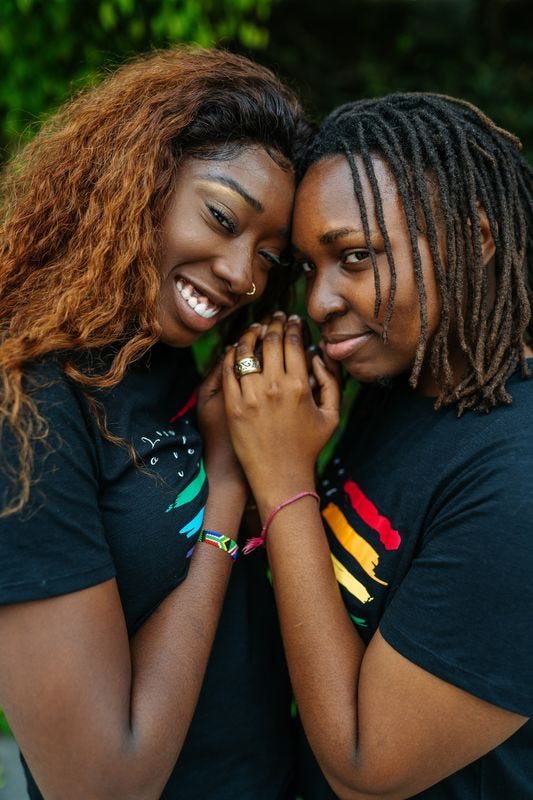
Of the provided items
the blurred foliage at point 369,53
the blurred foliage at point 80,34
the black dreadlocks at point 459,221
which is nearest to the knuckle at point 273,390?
the black dreadlocks at point 459,221

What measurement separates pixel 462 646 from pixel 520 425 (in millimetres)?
499

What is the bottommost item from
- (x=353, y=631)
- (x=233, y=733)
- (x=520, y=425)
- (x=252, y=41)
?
(x=233, y=733)

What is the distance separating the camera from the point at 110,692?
1467 mm

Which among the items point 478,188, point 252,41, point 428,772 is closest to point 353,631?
point 428,772

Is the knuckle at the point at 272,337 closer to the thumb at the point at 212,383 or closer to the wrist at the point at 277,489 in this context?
A: the thumb at the point at 212,383

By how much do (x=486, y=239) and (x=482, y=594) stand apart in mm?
913

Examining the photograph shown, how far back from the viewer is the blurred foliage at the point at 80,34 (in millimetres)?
3203

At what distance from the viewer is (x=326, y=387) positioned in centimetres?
212

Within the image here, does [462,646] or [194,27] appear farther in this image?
[194,27]

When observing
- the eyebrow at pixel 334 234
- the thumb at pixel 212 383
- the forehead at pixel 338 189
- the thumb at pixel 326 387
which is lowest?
the thumb at pixel 326 387

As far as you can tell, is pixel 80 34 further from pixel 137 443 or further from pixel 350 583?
pixel 350 583

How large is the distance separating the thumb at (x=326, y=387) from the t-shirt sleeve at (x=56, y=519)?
784 millimetres

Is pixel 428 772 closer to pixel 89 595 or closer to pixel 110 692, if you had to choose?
pixel 110 692

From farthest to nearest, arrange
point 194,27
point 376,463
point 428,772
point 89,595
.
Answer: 1. point 194,27
2. point 376,463
3. point 428,772
4. point 89,595
